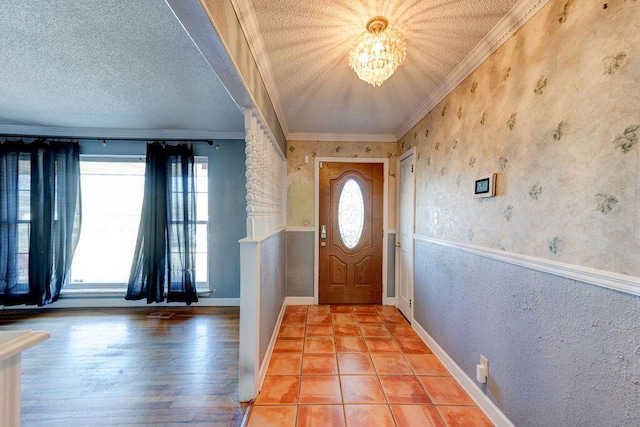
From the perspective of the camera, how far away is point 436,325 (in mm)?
2285

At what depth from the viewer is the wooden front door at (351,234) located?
3.46 m

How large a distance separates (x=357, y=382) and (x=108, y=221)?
3.66m

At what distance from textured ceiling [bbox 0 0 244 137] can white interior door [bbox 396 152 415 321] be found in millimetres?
2114

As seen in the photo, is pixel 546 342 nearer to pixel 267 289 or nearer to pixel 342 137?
pixel 267 289

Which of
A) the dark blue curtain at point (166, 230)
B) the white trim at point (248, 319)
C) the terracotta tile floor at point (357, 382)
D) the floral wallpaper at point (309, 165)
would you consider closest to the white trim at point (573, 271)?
the terracotta tile floor at point (357, 382)

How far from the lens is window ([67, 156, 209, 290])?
11.0ft

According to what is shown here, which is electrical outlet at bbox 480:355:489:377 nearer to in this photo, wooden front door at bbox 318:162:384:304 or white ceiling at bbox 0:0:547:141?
Answer: wooden front door at bbox 318:162:384:304

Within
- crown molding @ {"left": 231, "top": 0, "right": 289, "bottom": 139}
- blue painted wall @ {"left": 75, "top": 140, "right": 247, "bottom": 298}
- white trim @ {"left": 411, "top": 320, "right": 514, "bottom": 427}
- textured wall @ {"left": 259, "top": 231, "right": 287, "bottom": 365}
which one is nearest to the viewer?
crown molding @ {"left": 231, "top": 0, "right": 289, "bottom": 139}

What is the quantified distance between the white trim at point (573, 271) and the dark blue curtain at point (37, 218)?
4551 mm

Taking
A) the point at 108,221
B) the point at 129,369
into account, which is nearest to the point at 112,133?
the point at 108,221

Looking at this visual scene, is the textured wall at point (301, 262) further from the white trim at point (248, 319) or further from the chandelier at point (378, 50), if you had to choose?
the chandelier at point (378, 50)

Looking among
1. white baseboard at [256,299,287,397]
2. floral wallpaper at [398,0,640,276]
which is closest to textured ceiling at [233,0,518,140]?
floral wallpaper at [398,0,640,276]

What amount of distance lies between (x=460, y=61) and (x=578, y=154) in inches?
43.8

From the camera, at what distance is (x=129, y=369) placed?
82.7 inches
